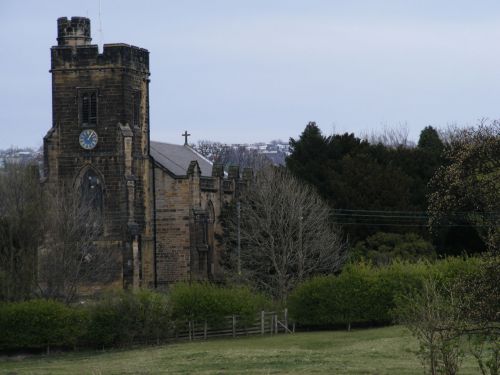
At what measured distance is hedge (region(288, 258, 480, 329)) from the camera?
60656 millimetres

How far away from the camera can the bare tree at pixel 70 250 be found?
202ft

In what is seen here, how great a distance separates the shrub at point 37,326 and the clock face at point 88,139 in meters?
17.5

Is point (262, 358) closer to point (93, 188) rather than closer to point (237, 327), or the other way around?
point (237, 327)

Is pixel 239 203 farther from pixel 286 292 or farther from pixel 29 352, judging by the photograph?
pixel 29 352

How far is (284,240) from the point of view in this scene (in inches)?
2761

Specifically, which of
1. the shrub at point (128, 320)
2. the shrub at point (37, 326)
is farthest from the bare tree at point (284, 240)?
the shrub at point (37, 326)

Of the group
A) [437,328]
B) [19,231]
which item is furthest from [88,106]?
[437,328]

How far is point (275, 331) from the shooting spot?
Result: 202ft

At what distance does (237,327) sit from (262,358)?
16705 millimetres

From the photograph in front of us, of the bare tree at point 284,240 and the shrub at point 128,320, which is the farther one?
the bare tree at point 284,240

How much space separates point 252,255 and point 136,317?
1638cm

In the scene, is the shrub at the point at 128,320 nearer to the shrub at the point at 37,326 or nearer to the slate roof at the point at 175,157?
the shrub at the point at 37,326

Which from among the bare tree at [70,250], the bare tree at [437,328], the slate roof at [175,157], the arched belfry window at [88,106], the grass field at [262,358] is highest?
the arched belfry window at [88,106]

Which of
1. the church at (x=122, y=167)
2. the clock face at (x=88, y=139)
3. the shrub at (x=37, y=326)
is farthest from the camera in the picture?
the clock face at (x=88, y=139)
